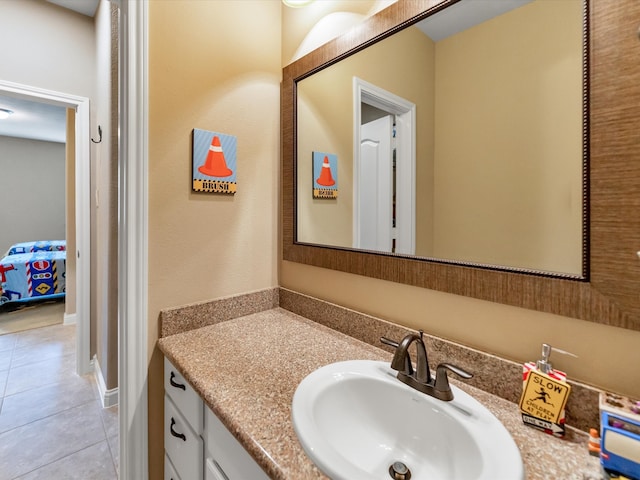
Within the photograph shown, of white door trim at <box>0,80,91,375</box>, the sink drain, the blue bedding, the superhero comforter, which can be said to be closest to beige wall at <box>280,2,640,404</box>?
the sink drain

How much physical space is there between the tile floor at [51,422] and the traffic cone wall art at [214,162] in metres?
1.51

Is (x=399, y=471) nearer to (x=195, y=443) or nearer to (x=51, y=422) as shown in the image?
(x=195, y=443)

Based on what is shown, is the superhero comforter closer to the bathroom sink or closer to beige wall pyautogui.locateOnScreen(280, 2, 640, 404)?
beige wall pyautogui.locateOnScreen(280, 2, 640, 404)

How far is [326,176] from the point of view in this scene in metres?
1.32

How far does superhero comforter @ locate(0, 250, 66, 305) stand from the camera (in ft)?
11.9

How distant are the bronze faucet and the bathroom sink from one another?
0.02m

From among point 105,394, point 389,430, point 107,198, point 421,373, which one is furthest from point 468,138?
point 105,394

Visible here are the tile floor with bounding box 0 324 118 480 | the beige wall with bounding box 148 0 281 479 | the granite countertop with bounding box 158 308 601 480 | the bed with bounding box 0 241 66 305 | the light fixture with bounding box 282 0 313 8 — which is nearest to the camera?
the granite countertop with bounding box 158 308 601 480

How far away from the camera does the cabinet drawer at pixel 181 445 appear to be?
2.90ft

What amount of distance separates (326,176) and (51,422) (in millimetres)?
2203

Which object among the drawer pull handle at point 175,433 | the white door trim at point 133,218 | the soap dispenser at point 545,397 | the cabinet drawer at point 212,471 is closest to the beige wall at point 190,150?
the white door trim at point 133,218

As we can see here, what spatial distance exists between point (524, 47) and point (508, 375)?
81cm

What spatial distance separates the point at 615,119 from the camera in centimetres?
61

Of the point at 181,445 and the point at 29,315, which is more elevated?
the point at 181,445
